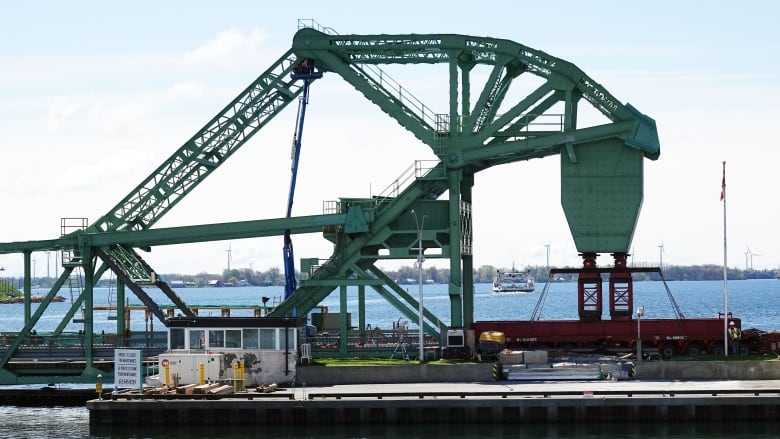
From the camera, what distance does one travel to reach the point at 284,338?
6162 cm

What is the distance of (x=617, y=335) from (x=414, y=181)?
12.7m

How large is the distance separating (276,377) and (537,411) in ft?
41.1

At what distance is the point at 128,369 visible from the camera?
5966 cm

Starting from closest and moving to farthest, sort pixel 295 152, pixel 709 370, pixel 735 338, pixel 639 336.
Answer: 1. pixel 709 370
2. pixel 639 336
3. pixel 735 338
4. pixel 295 152

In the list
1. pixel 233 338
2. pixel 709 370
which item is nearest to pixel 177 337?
pixel 233 338

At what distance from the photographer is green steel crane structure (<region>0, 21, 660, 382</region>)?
68500 mm

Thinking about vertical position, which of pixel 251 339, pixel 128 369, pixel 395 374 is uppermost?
pixel 251 339

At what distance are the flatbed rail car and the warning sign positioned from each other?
17.4 m

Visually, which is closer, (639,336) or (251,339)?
(251,339)

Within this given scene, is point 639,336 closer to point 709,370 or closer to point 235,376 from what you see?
point 709,370

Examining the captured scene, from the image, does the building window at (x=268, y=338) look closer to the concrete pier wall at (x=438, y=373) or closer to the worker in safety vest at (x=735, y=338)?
the concrete pier wall at (x=438, y=373)

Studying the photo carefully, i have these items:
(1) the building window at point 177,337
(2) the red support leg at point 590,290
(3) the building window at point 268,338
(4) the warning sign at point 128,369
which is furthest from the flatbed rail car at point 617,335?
(4) the warning sign at point 128,369

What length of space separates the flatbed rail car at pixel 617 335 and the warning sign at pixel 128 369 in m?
17.4

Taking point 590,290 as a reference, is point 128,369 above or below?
below
